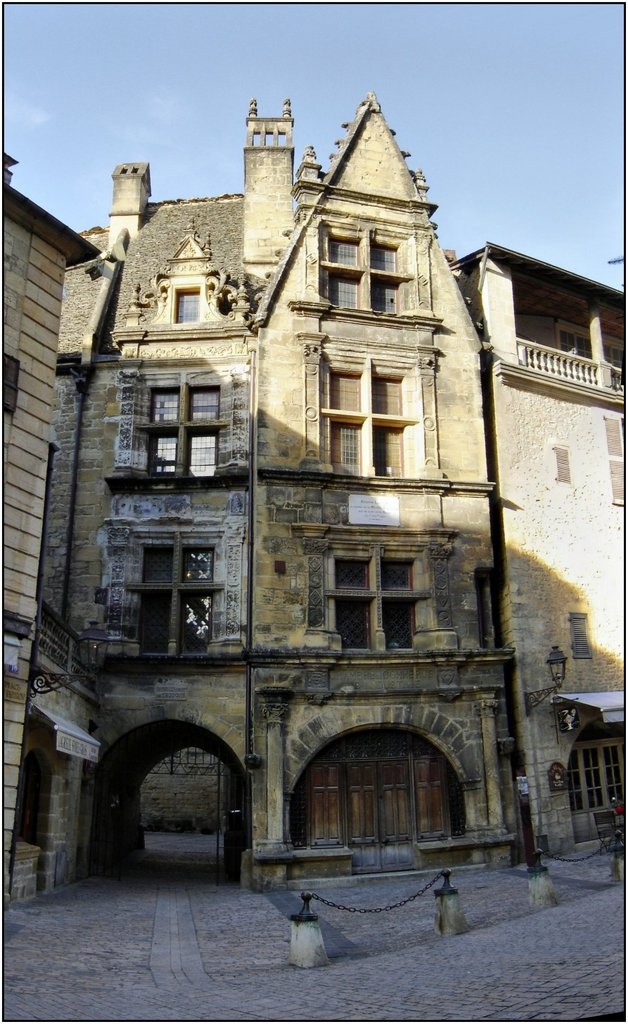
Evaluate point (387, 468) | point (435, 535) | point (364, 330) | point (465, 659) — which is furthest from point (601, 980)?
point (364, 330)

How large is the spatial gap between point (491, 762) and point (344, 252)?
35.3 feet

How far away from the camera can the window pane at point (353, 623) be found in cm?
1526

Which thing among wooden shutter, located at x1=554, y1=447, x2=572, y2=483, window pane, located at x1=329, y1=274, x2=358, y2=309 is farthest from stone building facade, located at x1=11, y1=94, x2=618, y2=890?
wooden shutter, located at x1=554, y1=447, x2=572, y2=483

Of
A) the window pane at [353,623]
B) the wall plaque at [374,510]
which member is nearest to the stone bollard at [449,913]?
the window pane at [353,623]

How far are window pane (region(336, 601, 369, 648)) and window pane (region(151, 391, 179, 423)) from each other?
516 cm

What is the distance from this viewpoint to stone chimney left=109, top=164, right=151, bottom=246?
67.1ft

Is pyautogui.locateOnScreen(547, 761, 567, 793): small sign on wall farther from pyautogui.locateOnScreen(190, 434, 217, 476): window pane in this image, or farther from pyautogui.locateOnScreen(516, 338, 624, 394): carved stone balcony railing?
pyautogui.locateOnScreen(190, 434, 217, 476): window pane

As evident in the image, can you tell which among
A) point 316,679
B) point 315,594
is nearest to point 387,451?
point 315,594

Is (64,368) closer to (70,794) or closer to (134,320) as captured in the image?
(134,320)

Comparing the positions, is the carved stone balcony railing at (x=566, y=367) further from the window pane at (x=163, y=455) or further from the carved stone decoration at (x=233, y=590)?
the window pane at (x=163, y=455)

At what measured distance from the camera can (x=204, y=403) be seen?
16.7 metres

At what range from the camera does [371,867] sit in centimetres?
1384

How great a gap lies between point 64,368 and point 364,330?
6.22 metres

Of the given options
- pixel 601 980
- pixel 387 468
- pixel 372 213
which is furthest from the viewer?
pixel 372 213
